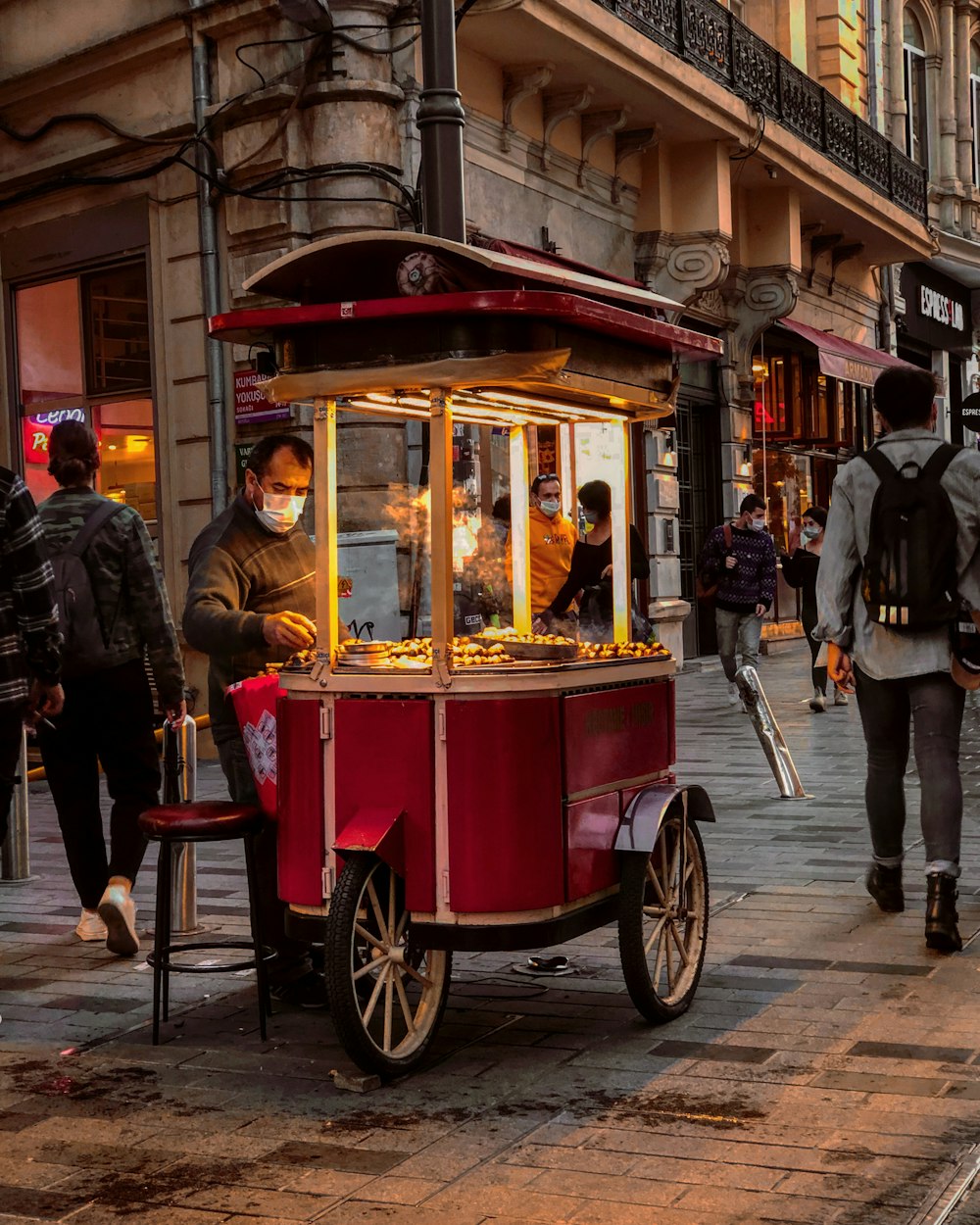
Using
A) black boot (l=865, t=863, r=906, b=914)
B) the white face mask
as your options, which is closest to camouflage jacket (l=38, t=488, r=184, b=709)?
the white face mask

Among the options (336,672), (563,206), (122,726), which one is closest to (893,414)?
(336,672)

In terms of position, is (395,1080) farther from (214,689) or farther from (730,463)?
(730,463)

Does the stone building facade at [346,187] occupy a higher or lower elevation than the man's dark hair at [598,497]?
higher

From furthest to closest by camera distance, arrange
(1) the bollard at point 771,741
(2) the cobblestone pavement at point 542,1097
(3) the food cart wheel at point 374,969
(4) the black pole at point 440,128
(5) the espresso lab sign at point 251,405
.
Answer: (5) the espresso lab sign at point 251,405, (1) the bollard at point 771,741, (4) the black pole at point 440,128, (3) the food cart wheel at point 374,969, (2) the cobblestone pavement at point 542,1097

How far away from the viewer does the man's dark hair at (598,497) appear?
5746 millimetres

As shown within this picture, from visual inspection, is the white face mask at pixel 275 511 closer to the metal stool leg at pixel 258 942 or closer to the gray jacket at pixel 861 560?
the metal stool leg at pixel 258 942

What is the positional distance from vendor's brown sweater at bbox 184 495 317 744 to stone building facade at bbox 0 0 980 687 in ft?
21.7

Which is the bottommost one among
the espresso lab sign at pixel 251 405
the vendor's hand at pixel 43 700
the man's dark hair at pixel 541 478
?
the vendor's hand at pixel 43 700

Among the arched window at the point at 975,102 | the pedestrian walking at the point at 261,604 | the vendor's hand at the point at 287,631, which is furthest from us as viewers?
the arched window at the point at 975,102

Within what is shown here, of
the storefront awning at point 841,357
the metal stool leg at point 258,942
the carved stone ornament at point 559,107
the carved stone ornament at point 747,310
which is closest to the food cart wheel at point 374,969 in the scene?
the metal stool leg at point 258,942

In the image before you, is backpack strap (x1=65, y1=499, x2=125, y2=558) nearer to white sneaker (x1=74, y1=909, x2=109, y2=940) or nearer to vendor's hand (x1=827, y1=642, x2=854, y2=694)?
white sneaker (x1=74, y1=909, x2=109, y2=940)

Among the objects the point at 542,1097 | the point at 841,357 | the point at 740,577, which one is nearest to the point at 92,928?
the point at 542,1097

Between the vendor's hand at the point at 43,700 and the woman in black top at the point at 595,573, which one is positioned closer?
the vendor's hand at the point at 43,700

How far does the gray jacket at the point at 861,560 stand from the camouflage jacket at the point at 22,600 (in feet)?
8.49
